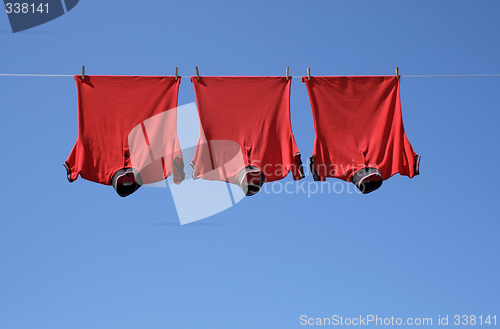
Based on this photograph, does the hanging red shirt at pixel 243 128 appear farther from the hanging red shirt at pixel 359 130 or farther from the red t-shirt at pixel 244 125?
the hanging red shirt at pixel 359 130

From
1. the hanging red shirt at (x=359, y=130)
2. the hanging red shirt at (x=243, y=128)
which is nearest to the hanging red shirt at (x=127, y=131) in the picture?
the hanging red shirt at (x=243, y=128)

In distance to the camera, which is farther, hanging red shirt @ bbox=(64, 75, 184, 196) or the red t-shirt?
the red t-shirt

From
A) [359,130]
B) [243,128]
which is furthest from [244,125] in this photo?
[359,130]

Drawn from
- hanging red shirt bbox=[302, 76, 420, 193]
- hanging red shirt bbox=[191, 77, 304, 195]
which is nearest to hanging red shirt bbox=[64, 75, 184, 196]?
hanging red shirt bbox=[191, 77, 304, 195]

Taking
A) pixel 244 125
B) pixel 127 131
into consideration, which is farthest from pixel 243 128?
pixel 127 131

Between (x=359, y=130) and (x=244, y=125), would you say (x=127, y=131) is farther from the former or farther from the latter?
(x=359, y=130)

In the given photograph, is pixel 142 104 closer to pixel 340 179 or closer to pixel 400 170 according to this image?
pixel 340 179

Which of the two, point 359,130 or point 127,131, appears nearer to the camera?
point 127,131

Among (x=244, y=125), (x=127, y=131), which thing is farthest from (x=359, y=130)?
(x=127, y=131)

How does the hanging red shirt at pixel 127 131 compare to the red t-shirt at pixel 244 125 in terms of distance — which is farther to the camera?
the red t-shirt at pixel 244 125

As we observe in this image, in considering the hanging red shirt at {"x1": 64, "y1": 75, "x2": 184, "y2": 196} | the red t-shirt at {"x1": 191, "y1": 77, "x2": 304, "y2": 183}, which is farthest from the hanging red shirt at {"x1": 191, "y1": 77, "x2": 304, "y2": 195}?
the hanging red shirt at {"x1": 64, "y1": 75, "x2": 184, "y2": 196}

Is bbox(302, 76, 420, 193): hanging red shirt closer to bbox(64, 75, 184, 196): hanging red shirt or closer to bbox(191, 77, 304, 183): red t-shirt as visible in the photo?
bbox(191, 77, 304, 183): red t-shirt

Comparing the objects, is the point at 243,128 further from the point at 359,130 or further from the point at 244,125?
the point at 359,130

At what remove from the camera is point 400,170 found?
8672 mm
